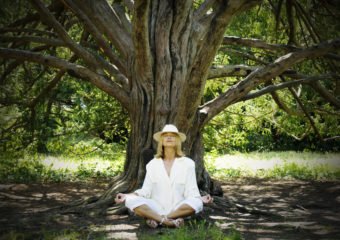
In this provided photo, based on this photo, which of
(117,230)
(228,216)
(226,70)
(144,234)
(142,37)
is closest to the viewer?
(144,234)

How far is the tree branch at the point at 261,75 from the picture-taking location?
5281 millimetres

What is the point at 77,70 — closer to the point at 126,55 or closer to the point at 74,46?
the point at 74,46

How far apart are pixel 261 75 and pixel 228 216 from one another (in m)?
2.34

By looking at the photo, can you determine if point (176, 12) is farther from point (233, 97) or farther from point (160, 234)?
point (160, 234)

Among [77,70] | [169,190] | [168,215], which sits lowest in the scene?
[168,215]

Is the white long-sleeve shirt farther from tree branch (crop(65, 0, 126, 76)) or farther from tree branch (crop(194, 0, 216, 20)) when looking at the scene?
tree branch (crop(194, 0, 216, 20))

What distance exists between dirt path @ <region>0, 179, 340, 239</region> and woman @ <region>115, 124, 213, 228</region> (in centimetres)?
24

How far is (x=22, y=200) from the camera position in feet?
21.3

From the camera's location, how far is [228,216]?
5.05 meters

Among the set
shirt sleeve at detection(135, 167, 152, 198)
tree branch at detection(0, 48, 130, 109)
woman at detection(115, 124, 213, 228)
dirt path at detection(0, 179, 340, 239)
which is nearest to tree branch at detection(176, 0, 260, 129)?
woman at detection(115, 124, 213, 228)

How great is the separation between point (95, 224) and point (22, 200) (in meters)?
2.75

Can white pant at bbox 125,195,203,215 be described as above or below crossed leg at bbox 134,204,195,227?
above

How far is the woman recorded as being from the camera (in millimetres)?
4105

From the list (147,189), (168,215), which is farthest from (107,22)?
(168,215)
